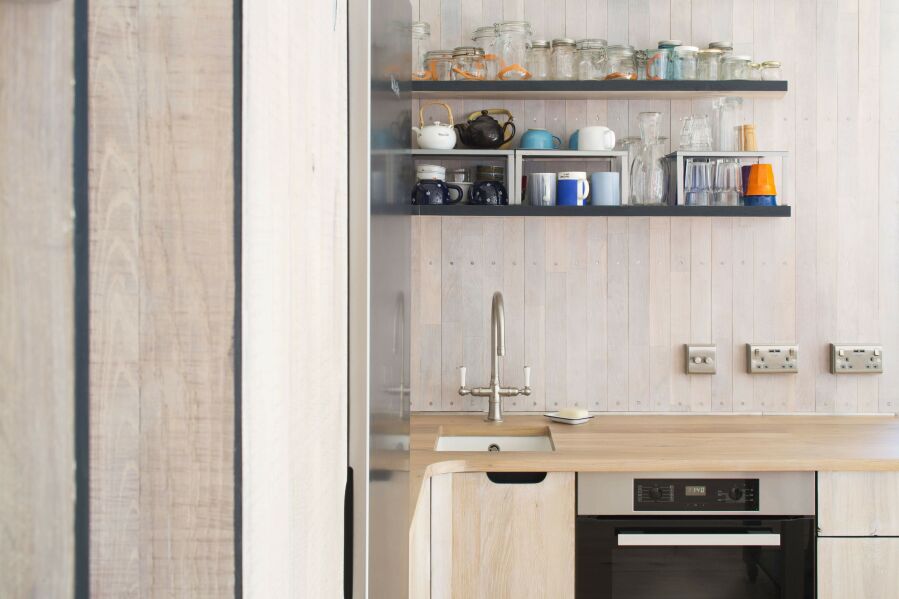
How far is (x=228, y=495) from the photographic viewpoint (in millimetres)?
514

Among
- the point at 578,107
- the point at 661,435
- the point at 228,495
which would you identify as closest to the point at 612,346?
the point at 661,435

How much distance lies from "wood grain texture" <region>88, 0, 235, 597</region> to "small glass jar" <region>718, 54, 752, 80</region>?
7.47ft

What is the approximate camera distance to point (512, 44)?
2494 mm

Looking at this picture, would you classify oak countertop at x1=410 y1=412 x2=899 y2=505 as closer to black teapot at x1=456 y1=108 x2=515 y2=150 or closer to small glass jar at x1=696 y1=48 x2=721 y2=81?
black teapot at x1=456 y1=108 x2=515 y2=150

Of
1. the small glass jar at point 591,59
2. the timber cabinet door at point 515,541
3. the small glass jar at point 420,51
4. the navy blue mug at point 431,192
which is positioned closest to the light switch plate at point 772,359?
the timber cabinet door at point 515,541

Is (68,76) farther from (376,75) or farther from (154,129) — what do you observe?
A: (376,75)

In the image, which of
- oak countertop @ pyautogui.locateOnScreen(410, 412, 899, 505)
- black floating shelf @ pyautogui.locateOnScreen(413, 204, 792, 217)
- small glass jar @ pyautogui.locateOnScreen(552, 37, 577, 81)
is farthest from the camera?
small glass jar @ pyautogui.locateOnScreen(552, 37, 577, 81)

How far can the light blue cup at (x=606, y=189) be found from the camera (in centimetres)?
243

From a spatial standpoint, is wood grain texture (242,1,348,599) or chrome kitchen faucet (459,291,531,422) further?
chrome kitchen faucet (459,291,531,422)

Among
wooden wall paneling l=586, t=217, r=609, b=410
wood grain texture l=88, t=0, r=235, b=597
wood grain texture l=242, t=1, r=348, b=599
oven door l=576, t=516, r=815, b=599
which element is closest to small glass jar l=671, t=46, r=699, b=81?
wooden wall paneling l=586, t=217, r=609, b=410

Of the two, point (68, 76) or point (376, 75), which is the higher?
point (376, 75)

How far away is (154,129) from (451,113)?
2.11m

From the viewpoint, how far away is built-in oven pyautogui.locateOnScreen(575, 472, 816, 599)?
2031 mm

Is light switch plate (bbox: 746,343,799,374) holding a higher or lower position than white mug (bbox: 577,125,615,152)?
lower
